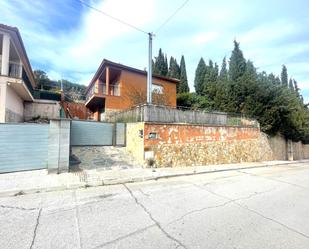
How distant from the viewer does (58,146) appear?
7.96m

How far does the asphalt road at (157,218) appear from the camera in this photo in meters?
3.22

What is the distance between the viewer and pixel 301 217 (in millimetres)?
4367

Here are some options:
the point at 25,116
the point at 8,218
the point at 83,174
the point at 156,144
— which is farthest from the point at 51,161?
the point at 25,116

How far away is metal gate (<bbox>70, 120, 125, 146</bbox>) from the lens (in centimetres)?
1146

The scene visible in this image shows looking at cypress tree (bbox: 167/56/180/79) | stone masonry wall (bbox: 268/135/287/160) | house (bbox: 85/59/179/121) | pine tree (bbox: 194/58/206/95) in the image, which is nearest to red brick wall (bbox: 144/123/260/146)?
stone masonry wall (bbox: 268/135/287/160)

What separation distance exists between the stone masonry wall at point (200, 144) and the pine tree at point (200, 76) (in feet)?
73.9

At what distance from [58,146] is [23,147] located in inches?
66.9

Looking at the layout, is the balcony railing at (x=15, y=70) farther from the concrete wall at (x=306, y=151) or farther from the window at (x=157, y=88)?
the concrete wall at (x=306, y=151)

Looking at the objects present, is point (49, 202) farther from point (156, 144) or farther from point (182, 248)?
point (156, 144)

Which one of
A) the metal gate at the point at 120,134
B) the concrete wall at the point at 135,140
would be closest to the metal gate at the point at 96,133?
the metal gate at the point at 120,134

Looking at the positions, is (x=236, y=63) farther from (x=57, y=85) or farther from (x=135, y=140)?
(x=57, y=85)

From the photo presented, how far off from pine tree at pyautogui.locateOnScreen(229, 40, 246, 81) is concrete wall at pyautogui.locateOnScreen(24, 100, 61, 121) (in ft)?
80.9

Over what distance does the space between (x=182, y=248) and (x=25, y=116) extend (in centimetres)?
2124

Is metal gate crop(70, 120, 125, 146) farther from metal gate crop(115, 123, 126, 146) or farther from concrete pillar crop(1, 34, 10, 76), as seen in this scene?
concrete pillar crop(1, 34, 10, 76)
